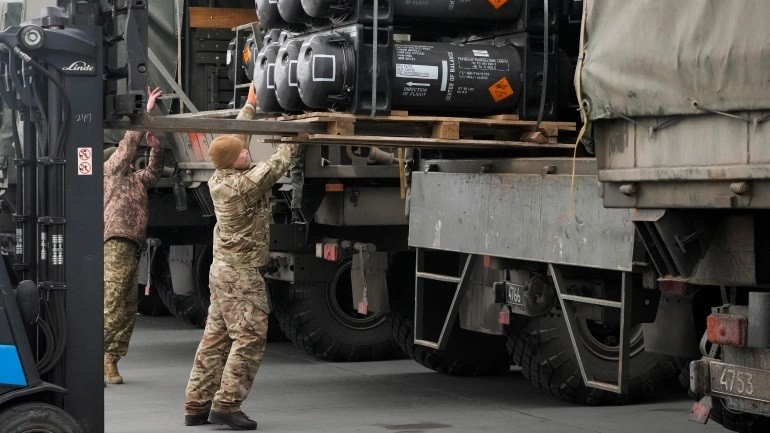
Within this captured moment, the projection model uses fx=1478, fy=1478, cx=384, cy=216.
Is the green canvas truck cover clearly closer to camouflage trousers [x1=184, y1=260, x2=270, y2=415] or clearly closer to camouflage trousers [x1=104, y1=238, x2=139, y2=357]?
camouflage trousers [x1=184, y1=260, x2=270, y2=415]

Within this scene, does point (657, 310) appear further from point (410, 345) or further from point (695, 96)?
point (410, 345)

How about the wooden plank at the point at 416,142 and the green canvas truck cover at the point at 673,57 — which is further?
the wooden plank at the point at 416,142

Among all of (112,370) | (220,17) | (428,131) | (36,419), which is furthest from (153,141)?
(36,419)

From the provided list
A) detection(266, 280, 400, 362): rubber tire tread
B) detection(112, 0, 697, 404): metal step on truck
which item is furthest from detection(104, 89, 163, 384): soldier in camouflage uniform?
detection(112, 0, 697, 404): metal step on truck

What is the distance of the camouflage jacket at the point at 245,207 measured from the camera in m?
8.73

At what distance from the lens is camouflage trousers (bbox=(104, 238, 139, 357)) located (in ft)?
35.5

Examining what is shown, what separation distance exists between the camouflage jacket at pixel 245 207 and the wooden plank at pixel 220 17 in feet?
14.1

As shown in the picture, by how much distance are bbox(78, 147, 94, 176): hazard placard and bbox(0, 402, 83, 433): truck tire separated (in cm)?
112

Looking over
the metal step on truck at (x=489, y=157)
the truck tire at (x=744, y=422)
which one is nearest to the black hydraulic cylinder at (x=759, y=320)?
the metal step on truck at (x=489, y=157)

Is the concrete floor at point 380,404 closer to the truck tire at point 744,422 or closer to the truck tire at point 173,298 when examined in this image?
the truck tire at point 744,422

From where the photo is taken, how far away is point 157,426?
9000 mm

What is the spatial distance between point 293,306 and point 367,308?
156 centimetres

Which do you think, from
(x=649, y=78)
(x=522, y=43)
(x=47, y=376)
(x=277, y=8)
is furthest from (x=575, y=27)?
(x=47, y=376)

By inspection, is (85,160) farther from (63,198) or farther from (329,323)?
(329,323)
